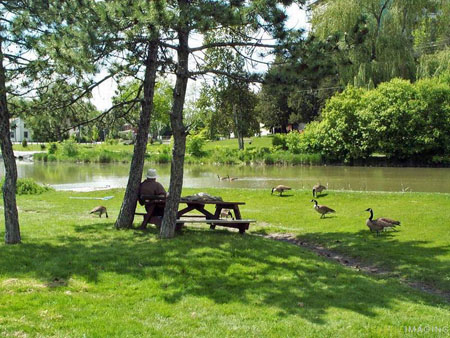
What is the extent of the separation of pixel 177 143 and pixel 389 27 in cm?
3473

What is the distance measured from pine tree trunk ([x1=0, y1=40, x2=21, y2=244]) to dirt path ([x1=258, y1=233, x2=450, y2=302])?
20.6 feet

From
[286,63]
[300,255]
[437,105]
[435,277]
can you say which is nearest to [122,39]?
[286,63]

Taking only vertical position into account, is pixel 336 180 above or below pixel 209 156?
below

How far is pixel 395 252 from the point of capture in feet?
34.0

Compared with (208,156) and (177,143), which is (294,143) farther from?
(177,143)

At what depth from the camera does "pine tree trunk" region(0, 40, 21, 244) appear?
8656 mm

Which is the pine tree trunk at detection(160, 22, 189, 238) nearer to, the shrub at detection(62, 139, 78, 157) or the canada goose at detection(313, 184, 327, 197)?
the canada goose at detection(313, 184, 327, 197)

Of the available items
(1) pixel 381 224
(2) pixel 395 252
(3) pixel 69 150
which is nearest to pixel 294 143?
(3) pixel 69 150

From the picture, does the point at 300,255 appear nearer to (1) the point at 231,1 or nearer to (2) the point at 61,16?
(1) the point at 231,1

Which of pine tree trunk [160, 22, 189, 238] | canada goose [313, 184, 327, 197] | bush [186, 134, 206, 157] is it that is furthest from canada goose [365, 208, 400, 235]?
bush [186, 134, 206, 157]

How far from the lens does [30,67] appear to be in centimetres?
867

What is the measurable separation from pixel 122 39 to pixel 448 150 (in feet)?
117

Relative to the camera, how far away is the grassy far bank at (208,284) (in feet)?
18.2

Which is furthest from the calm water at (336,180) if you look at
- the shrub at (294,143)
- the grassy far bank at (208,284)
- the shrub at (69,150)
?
the shrub at (69,150)
